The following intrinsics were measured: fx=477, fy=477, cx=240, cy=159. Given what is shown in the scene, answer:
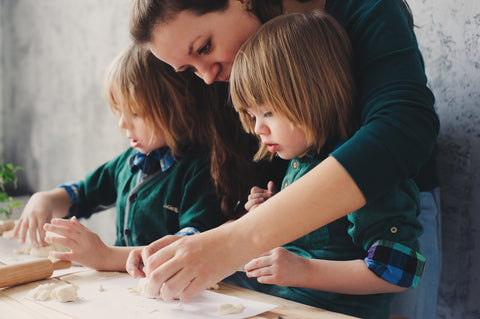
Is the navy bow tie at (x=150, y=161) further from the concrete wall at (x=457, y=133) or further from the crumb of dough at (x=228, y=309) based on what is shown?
→ the concrete wall at (x=457, y=133)

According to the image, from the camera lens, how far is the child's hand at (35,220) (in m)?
1.32

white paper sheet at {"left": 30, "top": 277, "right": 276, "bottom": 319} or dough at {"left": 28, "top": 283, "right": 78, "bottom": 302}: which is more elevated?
dough at {"left": 28, "top": 283, "right": 78, "bottom": 302}

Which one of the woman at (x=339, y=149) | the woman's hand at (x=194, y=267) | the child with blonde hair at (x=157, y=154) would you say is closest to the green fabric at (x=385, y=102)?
the woman at (x=339, y=149)

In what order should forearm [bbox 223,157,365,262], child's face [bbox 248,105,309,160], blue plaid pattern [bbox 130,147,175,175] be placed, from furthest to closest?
blue plaid pattern [bbox 130,147,175,175] < child's face [bbox 248,105,309,160] < forearm [bbox 223,157,365,262]

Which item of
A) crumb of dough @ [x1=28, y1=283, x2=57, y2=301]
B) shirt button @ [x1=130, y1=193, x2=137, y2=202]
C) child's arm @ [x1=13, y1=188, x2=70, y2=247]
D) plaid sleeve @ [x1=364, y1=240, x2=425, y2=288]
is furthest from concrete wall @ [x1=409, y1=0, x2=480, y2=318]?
child's arm @ [x1=13, y1=188, x2=70, y2=247]

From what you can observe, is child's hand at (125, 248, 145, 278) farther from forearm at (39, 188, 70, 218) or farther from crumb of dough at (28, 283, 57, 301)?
forearm at (39, 188, 70, 218)

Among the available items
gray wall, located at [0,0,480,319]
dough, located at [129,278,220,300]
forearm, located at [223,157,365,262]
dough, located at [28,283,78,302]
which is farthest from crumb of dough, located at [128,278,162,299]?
gray wall, located at [0,0,480,319]

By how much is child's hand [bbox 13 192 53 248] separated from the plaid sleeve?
88 centimetres

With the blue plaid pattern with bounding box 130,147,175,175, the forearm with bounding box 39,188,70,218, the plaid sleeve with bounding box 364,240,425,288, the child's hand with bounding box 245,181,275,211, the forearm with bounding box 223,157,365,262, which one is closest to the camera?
the forearm with bounding box 223,157,365,262

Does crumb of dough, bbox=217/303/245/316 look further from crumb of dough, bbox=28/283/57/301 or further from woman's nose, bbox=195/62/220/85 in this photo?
woman's nose, bbox=195/62/220/85

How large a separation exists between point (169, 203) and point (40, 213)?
1.28 ft

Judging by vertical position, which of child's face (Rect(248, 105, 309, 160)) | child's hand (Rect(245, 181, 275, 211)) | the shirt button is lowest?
the shirt button

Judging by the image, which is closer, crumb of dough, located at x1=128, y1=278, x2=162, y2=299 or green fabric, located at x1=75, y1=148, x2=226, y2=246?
crumb of dough, located at x1=128, y1=278, x2=162, y2=299

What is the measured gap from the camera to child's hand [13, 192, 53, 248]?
132cm
